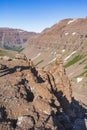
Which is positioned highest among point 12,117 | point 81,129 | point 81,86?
point 12,117

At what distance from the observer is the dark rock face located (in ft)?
61.1

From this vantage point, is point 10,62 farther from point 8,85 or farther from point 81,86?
point 81,86

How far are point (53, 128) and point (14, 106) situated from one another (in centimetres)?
288

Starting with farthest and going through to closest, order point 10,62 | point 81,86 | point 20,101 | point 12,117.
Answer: point 81,86, point 10,62, point 20,101, point 12,117

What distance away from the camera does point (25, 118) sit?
1872cm

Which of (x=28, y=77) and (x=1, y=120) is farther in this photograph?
(x=28, y=77)

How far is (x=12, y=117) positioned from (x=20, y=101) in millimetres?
1620

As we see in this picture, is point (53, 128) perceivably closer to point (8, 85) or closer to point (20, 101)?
point (20, 101)

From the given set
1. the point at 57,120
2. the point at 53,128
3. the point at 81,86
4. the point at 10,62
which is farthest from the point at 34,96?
the point at 81,86

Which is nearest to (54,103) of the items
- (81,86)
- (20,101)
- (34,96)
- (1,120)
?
(34,96)

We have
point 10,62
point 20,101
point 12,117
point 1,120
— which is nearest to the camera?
point 1,120

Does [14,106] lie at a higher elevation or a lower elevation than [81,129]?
higher

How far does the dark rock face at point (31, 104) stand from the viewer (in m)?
18.6

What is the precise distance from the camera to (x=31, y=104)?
68.1ft
